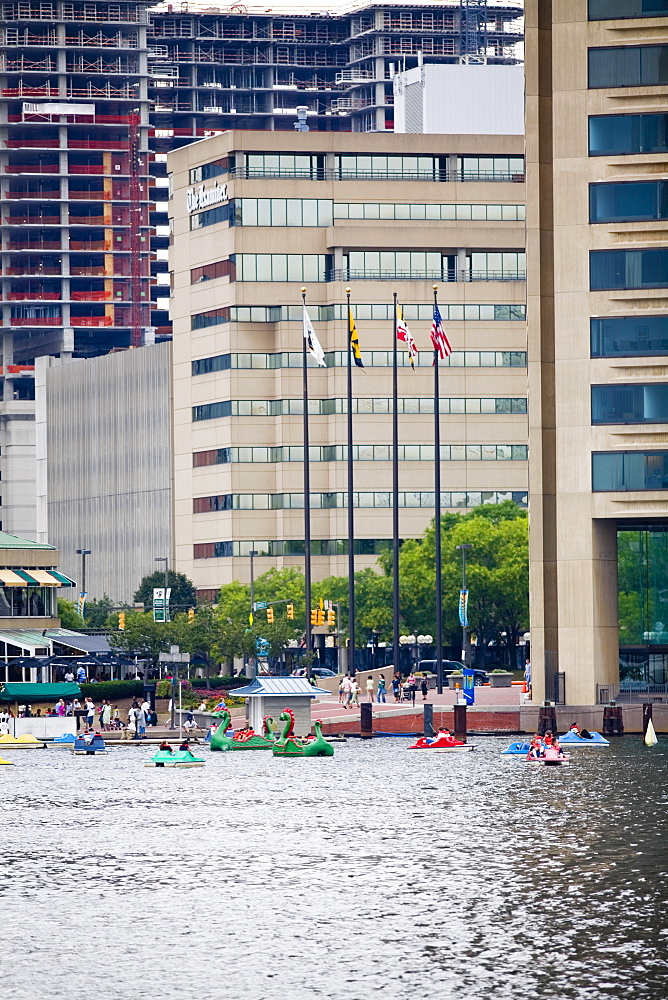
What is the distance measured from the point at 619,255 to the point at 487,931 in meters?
69.7

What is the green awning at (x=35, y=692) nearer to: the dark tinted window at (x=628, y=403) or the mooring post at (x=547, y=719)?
the mooring post at (x=547, y=719)

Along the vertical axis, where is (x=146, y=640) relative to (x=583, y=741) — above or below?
above

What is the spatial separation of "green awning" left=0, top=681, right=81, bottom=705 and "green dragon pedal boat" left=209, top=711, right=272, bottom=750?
22.6 metres

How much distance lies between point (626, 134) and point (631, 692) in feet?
98.7

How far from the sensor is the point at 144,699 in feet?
468

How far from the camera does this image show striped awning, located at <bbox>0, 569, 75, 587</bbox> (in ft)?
488

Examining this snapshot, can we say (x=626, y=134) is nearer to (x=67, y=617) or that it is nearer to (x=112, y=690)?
(x=112, y=690)

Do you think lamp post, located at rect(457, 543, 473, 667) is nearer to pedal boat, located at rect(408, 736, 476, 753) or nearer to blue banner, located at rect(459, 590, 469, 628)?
blue banner, located at rect(459, 590, 469, 628)

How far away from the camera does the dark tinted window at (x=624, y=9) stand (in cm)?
11375

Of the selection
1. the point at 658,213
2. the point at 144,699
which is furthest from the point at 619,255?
the point at 144,699

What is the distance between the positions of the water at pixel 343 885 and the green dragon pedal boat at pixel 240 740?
16532 mm

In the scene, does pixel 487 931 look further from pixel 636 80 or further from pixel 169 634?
pixel 169 634

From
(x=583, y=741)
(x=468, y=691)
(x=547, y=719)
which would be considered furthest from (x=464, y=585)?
(x=583, y=741)

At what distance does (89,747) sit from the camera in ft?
369
